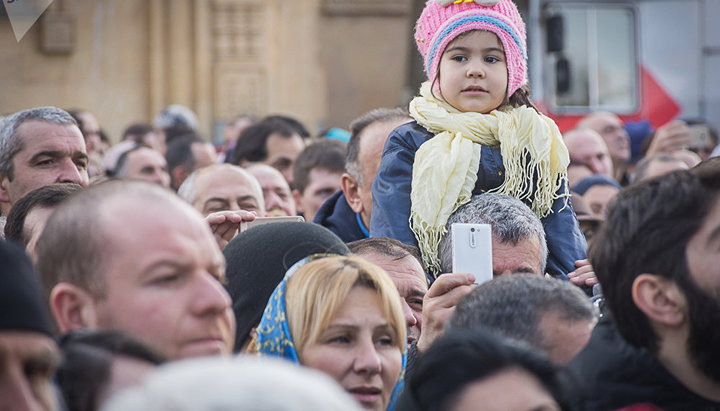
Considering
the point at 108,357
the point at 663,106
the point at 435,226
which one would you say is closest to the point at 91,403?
the point at 108,357

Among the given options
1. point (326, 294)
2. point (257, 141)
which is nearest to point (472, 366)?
point (326, 294)

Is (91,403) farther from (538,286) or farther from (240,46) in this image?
(240,46)

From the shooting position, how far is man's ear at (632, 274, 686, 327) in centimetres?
290

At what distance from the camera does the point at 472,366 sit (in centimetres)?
257

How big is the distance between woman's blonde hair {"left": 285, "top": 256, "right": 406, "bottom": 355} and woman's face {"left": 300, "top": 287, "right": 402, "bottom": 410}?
0.02 meters

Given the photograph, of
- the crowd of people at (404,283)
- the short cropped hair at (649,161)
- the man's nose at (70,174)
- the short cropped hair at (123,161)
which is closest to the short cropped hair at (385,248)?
the crowd of people at (404,283)

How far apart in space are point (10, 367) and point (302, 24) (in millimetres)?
15002

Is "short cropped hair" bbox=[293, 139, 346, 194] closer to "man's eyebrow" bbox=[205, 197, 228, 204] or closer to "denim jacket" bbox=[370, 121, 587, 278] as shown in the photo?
"man's eyebrow" bbox=[205, 197, 228, 204]

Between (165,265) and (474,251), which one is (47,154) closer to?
(474,251)

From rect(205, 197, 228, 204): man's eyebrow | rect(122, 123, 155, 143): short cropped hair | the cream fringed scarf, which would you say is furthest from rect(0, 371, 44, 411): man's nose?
rect(122, 123, 155, 143): short cropped hair

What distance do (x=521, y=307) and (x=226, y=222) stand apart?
1986 mm

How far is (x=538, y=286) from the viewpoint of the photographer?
3.25 m

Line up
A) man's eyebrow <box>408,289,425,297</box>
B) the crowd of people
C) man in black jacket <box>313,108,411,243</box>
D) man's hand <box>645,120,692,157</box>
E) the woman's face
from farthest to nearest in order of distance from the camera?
man's hand <box>645,120,692,157</box> < man in black jacket <box>313,108,411,243</box> < man's eyebrow <box>408,289,425,297</box> < the woman's face < the crowd of people

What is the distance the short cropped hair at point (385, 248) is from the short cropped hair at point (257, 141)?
4.00 metres
